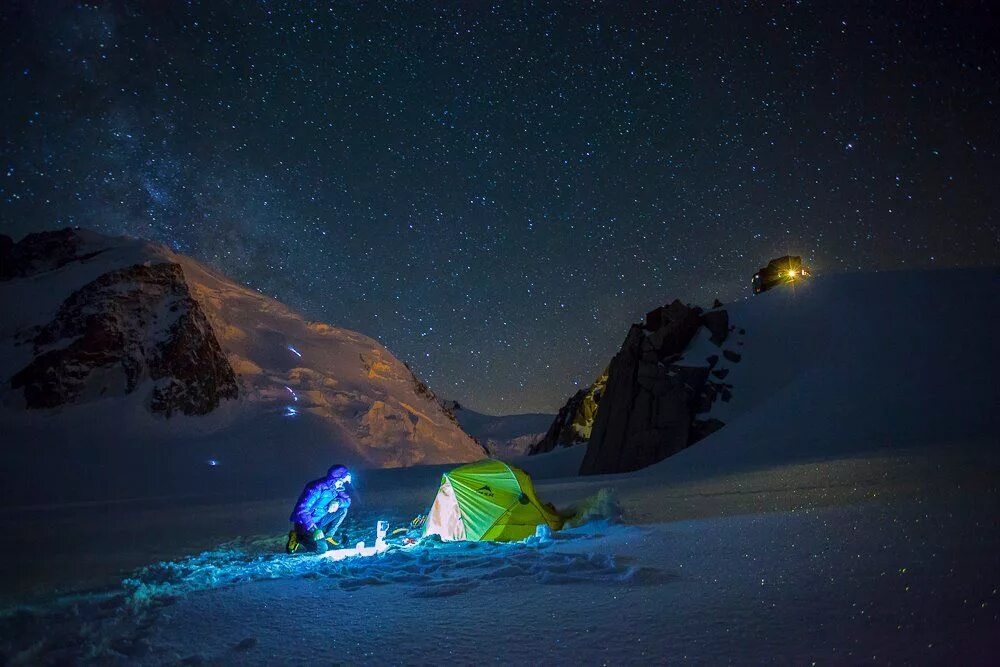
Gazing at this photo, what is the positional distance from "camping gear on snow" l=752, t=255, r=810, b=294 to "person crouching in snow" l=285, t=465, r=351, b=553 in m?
34.2

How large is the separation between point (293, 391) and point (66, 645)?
42205mm

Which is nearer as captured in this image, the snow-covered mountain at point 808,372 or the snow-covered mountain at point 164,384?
the snow-covered mountain at point 808,372

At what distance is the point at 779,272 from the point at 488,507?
114ft

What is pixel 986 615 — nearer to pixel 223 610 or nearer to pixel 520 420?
pixel 223 610

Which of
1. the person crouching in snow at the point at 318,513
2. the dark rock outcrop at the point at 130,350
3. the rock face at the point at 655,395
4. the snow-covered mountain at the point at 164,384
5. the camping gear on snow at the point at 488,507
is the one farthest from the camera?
the dark rock outcrop at the point at 130,350

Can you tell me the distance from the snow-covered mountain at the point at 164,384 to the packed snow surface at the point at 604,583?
22818 millimetres

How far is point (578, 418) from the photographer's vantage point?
41312mm

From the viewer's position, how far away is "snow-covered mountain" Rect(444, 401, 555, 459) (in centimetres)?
11769

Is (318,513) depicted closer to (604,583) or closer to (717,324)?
(604,583)

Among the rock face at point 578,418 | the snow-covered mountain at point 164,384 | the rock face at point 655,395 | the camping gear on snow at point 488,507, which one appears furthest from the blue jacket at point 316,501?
the rock face at point 578,418

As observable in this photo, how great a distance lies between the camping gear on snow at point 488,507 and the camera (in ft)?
28.9

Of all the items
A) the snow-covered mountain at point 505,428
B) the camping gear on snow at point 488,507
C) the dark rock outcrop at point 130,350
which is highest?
the dark rock outcrop at point 130,350

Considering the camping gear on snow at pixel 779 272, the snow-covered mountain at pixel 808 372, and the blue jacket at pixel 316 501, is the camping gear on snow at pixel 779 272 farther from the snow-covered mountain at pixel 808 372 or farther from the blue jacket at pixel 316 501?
the blue jacket at pixel 316 501

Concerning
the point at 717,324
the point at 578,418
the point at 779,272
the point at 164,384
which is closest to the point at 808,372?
the point at 717,324
